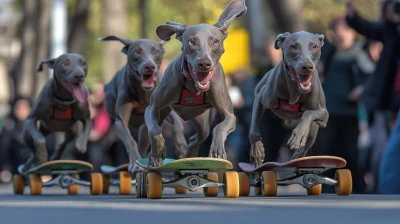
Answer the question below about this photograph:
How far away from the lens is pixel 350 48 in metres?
17.2

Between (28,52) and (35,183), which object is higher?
(28,52)

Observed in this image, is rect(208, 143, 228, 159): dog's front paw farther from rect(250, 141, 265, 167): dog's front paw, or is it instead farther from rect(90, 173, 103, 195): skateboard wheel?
rect(90, 173, 103, 195): skateboard wheel

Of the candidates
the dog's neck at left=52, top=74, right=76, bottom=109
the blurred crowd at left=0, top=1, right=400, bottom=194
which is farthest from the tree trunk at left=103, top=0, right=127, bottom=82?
the dog's neck at left=52, top=74, right=76, bottom=109

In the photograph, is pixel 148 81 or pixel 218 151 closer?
pixel 218 151

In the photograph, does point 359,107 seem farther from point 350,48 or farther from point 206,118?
point 206,118

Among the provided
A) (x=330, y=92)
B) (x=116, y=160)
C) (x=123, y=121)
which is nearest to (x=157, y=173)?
(x=123, y=121)

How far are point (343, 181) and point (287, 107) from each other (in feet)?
2.90

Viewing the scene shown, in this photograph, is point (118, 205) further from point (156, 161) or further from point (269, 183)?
point (269, 183)

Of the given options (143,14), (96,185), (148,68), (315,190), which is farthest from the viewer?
(143,14)

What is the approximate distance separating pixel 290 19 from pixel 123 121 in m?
11.2

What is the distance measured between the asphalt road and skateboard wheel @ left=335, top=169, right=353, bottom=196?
391 millimetres

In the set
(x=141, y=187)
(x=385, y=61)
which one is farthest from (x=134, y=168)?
(x=385, y=61)

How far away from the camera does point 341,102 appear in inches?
652

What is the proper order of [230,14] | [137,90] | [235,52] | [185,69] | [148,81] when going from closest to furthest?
[185,69]
[230,14]
[148,81]
[137,90]
[235,52]
